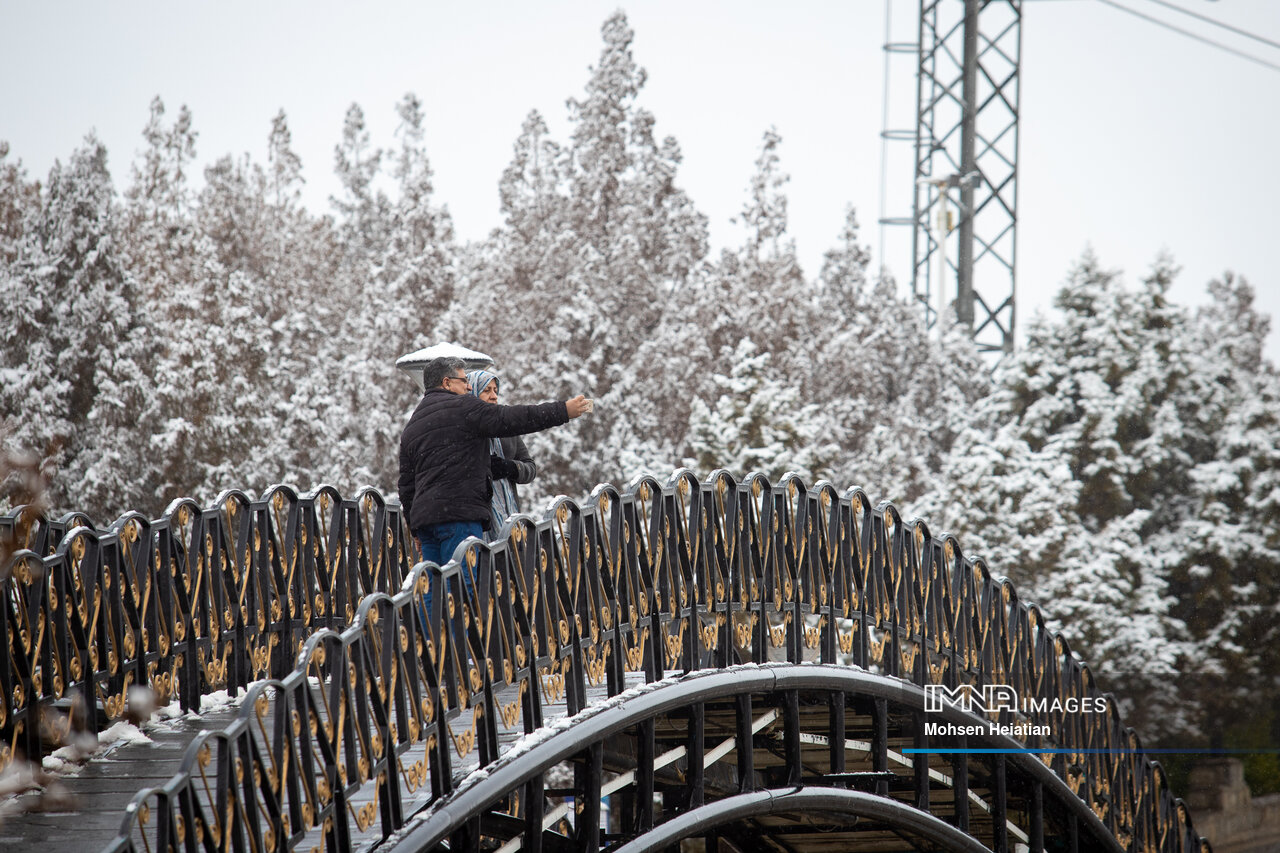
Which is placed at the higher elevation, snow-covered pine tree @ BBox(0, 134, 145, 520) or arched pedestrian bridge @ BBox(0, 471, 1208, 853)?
snow-covered pine tree @ BBox(0, 134, 145, 520)

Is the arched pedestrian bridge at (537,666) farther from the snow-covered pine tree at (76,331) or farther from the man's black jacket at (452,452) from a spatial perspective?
the snow-covered pine tree at (76,331)

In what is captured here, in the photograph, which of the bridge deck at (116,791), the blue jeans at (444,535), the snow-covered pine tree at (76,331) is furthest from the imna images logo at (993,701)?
the snow-covered pine tree at (76,331)

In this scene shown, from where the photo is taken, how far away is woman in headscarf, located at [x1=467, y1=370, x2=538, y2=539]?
7.98 meters

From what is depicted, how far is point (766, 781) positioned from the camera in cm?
1401

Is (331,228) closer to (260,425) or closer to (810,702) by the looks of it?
(260,425)

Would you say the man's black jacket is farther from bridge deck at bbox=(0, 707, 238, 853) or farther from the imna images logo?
the imna images logo

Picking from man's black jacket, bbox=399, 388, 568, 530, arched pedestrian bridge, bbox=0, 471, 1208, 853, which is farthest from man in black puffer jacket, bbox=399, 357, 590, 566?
arched pedestrian bridge, bbox=0, 471, 1208, 853

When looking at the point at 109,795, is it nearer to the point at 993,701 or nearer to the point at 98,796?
the point at 98,796

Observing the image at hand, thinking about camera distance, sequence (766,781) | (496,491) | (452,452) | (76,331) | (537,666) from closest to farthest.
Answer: (537,666)
(452,452)
(496,491)
(766,781)
(76,331)

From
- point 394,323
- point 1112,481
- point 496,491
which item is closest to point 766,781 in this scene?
point 496,491

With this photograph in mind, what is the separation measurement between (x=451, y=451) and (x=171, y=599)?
1.71 metres

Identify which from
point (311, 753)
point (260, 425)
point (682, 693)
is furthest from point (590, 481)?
point (311, 753)

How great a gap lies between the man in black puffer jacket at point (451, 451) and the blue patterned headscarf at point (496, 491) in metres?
0.10

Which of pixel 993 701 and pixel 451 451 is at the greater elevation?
pixel 451 451
